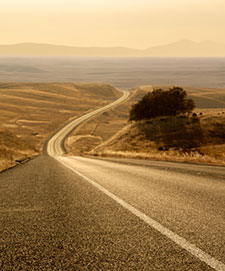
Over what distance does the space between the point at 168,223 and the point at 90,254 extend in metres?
1.68

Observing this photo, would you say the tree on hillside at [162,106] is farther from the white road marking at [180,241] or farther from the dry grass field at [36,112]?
the white road marking at [180,241]

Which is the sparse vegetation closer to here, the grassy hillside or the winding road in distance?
the grassy hillside

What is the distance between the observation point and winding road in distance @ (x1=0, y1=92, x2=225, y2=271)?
11.1ft

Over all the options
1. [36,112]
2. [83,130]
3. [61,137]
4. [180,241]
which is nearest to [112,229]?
[180,241]

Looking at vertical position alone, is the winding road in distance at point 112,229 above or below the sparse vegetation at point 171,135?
above

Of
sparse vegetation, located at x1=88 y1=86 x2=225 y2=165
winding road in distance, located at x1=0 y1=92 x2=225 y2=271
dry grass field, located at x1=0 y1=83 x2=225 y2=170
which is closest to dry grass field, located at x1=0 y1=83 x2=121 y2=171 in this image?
dry grass field, located at x1=0 y1=83 x2=225 y2=170

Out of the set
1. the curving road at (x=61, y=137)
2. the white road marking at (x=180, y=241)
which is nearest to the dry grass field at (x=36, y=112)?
the curving road at (x=61, y=137)

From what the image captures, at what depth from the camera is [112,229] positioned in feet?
14.9

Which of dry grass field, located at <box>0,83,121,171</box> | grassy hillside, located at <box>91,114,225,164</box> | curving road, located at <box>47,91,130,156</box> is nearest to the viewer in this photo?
grassy hillside, located at <box>91,114,225,164</box>

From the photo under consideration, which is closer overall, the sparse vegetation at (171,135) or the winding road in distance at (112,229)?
the winding road in distance at (112,229)

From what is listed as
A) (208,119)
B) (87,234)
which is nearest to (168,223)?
(87,234)

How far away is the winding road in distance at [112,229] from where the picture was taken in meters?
3.40

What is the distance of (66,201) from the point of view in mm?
6535

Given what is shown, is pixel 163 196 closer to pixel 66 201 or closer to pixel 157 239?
pixel 66 201
